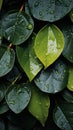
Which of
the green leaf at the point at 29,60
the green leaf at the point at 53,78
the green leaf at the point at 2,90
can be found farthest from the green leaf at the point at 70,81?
the green leaf at the point at 2,90

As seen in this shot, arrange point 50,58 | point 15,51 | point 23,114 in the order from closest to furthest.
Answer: point 50,58
point 15,51
point 23,114

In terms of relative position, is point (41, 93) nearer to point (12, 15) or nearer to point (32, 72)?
point (32, 72)

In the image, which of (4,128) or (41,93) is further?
(4,128)

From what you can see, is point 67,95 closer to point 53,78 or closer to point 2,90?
point 53,78

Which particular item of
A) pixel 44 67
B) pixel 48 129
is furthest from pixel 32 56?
pixel 48 129

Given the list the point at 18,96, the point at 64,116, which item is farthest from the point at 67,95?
the point at 18,96

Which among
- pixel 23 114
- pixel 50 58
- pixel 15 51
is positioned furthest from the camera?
pixel 23 114

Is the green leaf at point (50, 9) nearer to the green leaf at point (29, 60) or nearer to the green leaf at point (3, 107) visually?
the green leaf at point (29, 60)
